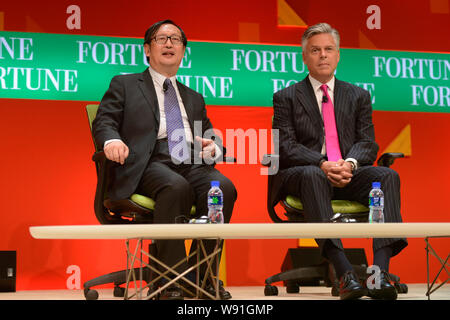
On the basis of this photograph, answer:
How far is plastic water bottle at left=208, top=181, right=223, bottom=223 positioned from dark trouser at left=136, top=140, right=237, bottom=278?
0.29 feet

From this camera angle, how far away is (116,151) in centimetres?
315

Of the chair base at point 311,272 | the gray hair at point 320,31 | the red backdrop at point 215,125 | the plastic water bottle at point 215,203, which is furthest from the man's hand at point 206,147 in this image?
the red backdrop at point 215,125

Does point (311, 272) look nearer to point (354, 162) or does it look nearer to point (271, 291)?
point (271, 291)

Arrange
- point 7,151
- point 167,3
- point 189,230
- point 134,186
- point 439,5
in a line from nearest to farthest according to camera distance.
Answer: point 189,230 < point 134,186 < point 7,151 < point 167,3 < point 439,5

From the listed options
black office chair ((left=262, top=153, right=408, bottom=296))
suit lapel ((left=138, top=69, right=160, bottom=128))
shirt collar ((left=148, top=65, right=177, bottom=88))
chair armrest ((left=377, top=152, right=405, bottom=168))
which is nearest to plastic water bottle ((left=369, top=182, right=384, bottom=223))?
black office chair ((left=262, top=153, right=408, bottom=296))

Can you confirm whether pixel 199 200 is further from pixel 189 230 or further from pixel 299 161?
pixel 189 230

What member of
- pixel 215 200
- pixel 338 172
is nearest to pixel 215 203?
pixel 215 200

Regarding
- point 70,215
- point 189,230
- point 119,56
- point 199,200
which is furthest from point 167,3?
point 189,230

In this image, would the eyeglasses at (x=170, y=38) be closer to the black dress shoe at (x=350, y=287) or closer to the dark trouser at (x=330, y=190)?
the dark trouser at (x=330, y=190)

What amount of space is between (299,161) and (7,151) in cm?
212

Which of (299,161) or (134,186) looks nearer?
(134,186)

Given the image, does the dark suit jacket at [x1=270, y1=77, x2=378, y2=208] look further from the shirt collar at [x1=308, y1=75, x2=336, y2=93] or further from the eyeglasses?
the eyeglasses
